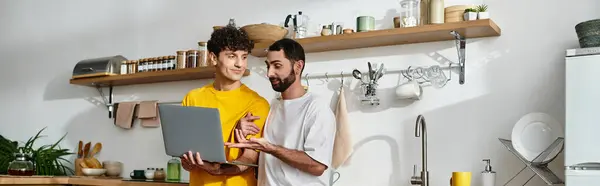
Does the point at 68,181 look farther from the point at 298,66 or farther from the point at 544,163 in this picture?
the point at 544,163

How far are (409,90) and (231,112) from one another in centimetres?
97

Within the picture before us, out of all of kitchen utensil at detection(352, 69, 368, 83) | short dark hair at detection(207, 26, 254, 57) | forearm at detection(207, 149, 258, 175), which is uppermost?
short dark hair at detection(207, 26, 254, 57)

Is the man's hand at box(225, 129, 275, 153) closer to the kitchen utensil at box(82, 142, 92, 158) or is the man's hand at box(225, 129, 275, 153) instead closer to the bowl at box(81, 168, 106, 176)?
the bowl at box(81, 168, 106, 176)

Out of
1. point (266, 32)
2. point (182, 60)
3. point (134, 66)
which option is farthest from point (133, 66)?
point (266, 32)

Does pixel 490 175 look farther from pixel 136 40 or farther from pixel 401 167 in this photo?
pixel 136 40

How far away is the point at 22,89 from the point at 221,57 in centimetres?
319

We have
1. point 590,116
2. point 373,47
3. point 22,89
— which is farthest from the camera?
point 22,89

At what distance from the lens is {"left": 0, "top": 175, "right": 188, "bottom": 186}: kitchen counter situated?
4.30 metres

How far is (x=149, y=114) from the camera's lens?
475 cm

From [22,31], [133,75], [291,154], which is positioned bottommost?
[291,154]

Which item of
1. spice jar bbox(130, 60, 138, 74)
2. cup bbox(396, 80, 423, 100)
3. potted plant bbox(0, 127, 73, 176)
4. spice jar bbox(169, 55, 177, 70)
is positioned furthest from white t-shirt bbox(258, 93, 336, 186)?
potted plant bbox(0, 127, 73, 176)

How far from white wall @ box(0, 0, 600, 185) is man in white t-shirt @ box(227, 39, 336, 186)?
84 centimetres

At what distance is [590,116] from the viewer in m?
2.81

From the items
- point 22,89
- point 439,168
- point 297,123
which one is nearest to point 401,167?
point 439,168
